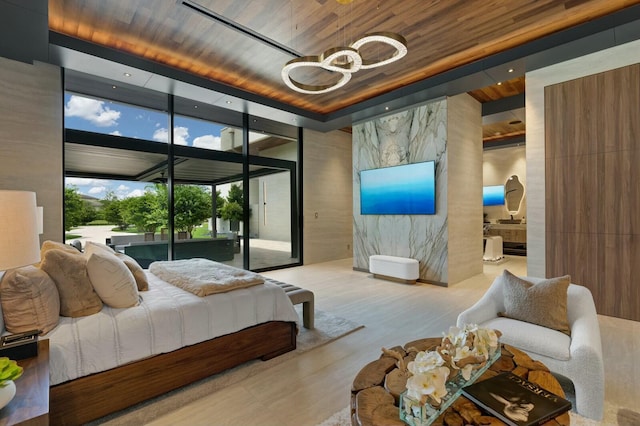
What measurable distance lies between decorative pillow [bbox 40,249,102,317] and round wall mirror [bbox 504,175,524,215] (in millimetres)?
9842

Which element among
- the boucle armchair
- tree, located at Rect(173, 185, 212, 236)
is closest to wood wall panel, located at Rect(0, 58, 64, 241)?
tree, located at Rect(173, 185, 212, 236)

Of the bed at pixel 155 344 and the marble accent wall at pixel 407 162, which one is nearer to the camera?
the bed at pixel 155 344

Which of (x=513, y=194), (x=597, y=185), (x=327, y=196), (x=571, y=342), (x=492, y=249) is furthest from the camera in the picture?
(x=513, y=194)

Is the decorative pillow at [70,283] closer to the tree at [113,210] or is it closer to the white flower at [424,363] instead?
the white flower at [424,363]

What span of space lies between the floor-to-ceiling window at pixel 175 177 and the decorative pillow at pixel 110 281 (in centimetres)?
316

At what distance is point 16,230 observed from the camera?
1323 millimetres

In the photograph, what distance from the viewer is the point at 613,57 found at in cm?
361

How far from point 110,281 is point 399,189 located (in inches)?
196

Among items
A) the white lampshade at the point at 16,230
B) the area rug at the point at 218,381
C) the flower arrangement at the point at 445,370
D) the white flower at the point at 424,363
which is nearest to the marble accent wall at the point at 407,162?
the area rug at the point at 218,381

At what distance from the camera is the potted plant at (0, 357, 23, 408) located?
1106 mm

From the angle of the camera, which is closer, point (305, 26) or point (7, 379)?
point (7, 379)

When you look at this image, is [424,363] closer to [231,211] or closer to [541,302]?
[541,302]

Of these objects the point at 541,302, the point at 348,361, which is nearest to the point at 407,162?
the point at 541,302

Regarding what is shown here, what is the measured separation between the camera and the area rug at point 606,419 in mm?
1817
